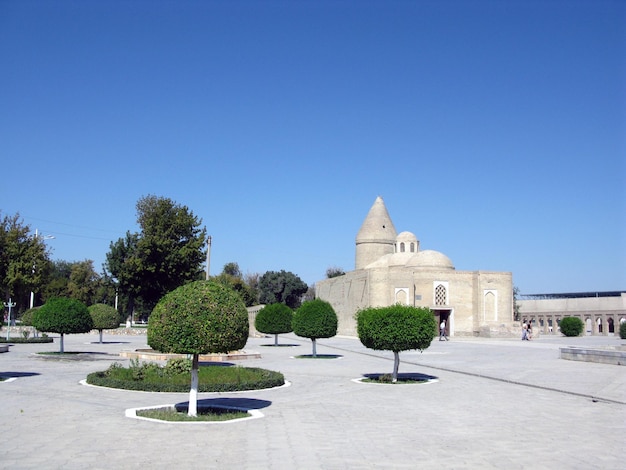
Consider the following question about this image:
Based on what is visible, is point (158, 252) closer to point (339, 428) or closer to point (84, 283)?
point (84, 283)

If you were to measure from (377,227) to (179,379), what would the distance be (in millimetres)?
47580

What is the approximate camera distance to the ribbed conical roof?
59812 mm

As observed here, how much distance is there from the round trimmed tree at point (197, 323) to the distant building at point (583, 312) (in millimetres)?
50956

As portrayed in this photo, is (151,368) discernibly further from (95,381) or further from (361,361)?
(361,361)

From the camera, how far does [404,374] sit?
1731cm

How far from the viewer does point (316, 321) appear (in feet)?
75.6

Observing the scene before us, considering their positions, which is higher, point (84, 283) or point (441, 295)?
point (84, 283)

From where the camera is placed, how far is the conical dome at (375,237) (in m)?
59.6

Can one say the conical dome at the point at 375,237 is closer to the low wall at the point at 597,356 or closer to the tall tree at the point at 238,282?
the tall tree at the point at 238,282

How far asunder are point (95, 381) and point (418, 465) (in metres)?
9.08

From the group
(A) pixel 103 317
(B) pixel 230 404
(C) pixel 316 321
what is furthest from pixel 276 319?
(B) pixel 230 404

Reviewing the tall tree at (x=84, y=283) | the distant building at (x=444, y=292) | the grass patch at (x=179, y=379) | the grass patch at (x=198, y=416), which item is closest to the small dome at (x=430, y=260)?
the distant building at (x=444, y=292)

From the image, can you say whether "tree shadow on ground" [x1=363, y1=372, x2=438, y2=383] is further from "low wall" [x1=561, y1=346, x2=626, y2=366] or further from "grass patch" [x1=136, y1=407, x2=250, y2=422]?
"low wall" [x1=561, y1=346, x2=626, y2=366]

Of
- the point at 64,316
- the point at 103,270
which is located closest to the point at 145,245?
the point at 103,270
